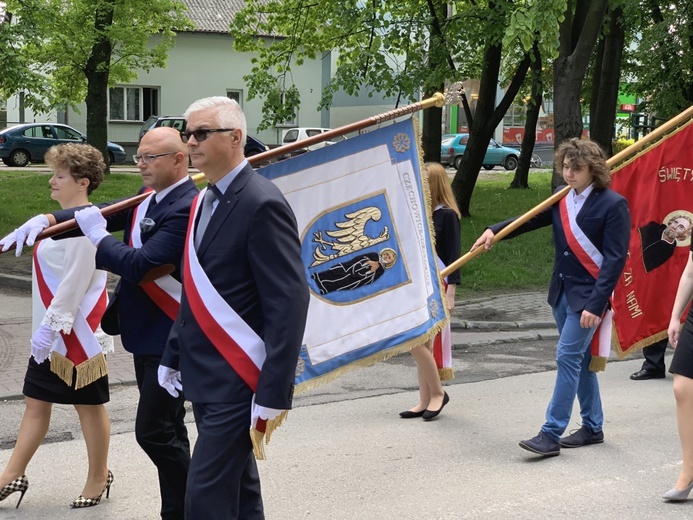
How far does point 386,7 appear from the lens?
61.1 ft

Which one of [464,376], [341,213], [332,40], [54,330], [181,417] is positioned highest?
[332,40]

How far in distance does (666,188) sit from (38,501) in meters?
4.56

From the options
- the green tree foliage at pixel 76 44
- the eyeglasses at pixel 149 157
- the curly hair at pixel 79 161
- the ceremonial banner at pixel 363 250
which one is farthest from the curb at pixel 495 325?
the green tree foliage at pixel 76 44

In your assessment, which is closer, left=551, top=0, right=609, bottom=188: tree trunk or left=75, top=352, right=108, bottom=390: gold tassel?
left=75, top=352, right=108, bottom=390: gold tassel

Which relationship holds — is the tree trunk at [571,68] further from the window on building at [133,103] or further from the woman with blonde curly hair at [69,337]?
the window on building at [133,103]

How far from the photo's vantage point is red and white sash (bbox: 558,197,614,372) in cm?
603

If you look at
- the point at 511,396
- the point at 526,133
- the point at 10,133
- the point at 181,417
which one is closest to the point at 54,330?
the point at 181,417

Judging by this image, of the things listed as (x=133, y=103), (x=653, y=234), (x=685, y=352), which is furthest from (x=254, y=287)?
(x=133, y=103)

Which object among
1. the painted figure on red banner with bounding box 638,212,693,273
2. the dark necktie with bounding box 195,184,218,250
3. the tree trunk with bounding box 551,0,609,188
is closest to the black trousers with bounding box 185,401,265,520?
the dark necktie with bounding box 195,184,218,250

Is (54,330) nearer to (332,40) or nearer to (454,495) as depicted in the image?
(454,495)

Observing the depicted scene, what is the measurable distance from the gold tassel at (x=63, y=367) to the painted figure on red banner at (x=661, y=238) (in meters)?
4.03

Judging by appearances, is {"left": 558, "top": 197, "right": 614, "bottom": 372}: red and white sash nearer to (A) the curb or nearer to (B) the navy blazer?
(B) the navy blazer

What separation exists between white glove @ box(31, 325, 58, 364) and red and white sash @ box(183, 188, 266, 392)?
4.95ft

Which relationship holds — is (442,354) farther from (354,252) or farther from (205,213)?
(205,213)
